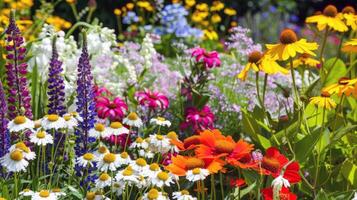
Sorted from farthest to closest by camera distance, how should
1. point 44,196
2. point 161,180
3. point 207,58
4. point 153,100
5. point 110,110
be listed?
point 207,58 → point 153,100 → point 110,110 → point 161,180 → point 44,196

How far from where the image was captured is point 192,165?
226 cm

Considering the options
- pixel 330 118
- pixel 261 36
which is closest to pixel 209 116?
pixel 330 118

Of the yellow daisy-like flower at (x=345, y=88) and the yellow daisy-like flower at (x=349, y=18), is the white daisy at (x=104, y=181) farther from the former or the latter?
the yellow daisy-like flower at (x=349, y=18)

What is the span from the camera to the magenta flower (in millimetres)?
3297

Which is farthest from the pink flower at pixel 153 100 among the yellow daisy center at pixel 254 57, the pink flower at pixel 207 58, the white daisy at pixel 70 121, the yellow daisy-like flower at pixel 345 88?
the yellow daisy-like flower at pixel 345 88

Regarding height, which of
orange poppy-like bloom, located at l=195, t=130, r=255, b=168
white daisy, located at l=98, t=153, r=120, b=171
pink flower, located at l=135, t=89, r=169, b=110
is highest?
orange poppy-like bloom, located at l=195, t=130, r=255, b=168

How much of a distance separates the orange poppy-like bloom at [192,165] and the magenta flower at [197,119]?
0.99 metres

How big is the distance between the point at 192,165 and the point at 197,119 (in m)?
1.04

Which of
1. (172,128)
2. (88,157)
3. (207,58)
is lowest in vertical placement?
(172,128)

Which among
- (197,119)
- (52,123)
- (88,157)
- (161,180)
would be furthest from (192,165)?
(197,119)

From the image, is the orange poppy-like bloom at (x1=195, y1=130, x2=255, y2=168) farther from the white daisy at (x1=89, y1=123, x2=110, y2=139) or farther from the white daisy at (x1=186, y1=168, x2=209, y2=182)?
the white daisy at (x1=89, y1=123, x2=110, y2=139)

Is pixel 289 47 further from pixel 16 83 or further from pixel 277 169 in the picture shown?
pixel 16 83

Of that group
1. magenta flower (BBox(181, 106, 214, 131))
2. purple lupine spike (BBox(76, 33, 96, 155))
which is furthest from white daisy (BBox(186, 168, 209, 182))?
magenta flower (BBox(181, 106, 214, 131))

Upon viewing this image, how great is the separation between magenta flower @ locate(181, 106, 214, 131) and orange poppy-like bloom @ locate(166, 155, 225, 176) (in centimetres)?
99
